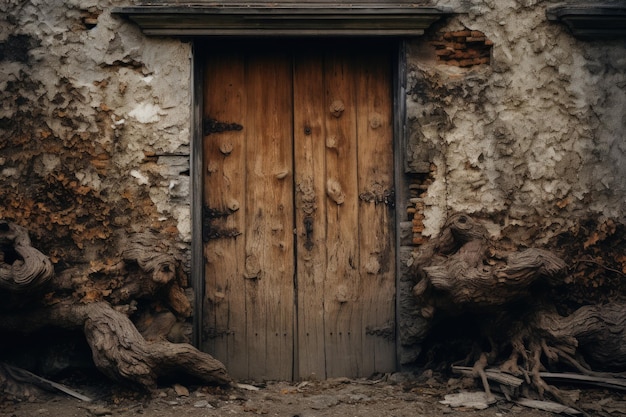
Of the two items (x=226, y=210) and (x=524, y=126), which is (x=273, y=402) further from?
(x=524, y=126)

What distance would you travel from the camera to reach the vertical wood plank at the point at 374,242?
19.5ft

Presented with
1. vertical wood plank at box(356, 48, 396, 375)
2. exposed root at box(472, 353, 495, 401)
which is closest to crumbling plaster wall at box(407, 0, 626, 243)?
vertical wood plank at box(356, 48, 396, 375)

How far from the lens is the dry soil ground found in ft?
16.6

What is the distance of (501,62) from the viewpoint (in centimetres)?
577

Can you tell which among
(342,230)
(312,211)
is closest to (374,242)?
(342,230)

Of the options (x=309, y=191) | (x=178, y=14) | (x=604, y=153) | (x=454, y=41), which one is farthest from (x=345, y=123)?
(x=604, y=153)

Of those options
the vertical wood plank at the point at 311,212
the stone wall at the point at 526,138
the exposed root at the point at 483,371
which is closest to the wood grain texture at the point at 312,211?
the vertical wood plank at the point at 311,212

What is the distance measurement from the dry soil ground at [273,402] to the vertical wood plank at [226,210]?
1.39ft

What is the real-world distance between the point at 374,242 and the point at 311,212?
476 millimetres

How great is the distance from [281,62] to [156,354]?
84.2 inches

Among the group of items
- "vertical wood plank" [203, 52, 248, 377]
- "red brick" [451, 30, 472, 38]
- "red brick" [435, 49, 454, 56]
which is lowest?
"vertical wood plank" [203, 52, 248, 377]

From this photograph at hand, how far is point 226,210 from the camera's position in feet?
19.4

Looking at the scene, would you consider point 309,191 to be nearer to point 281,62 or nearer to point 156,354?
point 281,62

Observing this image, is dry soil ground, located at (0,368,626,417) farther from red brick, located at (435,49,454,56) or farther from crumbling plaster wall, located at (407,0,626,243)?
red brick, located at (435,49,454,56)
